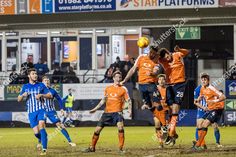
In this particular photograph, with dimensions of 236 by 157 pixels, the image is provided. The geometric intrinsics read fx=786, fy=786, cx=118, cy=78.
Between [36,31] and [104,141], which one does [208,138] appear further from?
[36,31]

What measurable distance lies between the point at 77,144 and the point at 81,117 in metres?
14.8

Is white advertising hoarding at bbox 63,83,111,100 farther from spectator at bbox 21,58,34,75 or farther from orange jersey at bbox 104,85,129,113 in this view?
orange jersey at bbox 104,85,129,113

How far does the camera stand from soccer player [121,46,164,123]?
20.8m

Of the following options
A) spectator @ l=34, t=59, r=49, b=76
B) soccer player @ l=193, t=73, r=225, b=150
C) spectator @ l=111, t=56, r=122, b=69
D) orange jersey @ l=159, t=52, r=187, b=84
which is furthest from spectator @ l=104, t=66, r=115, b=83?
soccer player @ l=193, t=73, r=225, b=150

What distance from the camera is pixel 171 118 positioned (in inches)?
818

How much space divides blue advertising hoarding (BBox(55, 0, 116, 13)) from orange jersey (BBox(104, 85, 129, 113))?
19.5 m

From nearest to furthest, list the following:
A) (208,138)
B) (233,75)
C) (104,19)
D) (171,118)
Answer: (171,118) → (208,138) → (233,75) → (104,19)

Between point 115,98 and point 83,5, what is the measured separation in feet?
66.1

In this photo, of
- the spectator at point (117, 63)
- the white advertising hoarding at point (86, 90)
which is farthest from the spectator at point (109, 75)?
the white advertising hoarding at point (86, 90)

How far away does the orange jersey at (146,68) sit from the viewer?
2077 centimetres

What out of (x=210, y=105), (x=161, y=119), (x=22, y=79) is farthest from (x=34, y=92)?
(x=22, y=79)

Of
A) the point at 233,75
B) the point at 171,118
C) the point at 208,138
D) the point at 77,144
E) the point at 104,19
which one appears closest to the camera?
the point at 171,118

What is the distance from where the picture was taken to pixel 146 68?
20.8 metres

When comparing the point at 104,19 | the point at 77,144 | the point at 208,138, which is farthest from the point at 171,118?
the point at 104,19
